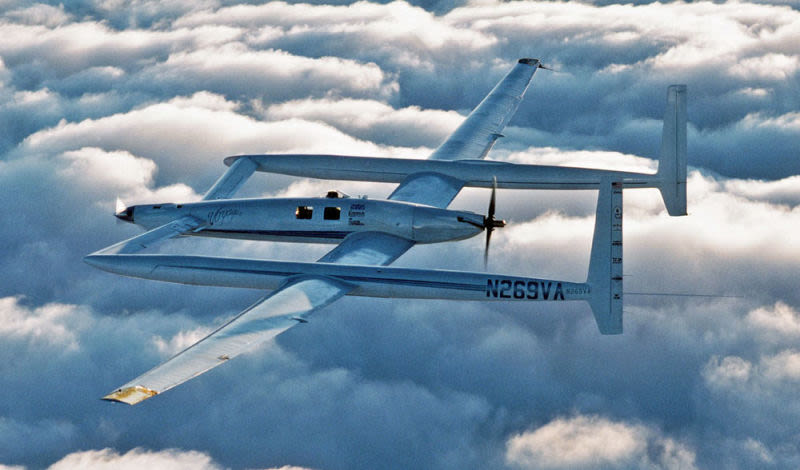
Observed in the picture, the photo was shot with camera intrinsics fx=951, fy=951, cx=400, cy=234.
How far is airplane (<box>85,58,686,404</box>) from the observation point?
1224 inches

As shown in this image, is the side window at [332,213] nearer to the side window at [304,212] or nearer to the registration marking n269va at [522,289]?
the side window at [304,212]

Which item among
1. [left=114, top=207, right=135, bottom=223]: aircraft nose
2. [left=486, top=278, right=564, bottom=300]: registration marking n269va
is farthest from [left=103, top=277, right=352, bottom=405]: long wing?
[left=114, top=207, right=135, bottom=223]: aircraft nose

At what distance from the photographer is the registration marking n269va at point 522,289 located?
32875mm

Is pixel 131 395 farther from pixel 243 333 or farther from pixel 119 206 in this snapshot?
pixel 119 206

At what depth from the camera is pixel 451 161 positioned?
4669cm

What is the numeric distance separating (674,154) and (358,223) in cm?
1442

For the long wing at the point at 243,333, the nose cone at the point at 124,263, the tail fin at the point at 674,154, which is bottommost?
the long wing at the point at 243,333

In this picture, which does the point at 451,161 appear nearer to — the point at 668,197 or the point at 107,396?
the point at 668,197

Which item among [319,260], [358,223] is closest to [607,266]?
[319,260]

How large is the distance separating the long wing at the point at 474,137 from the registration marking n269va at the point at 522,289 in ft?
33.7

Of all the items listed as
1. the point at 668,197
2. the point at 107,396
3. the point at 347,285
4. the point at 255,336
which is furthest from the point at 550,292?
the point at 107,396

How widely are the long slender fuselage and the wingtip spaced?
17.4m

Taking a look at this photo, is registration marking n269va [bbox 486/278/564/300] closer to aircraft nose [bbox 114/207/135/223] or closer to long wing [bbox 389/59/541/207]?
long wing [bbox 389/59/541/207]

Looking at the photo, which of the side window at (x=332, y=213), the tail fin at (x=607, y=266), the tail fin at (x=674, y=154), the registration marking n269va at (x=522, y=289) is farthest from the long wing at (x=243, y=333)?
the tail fin at (x=674, y=154)
